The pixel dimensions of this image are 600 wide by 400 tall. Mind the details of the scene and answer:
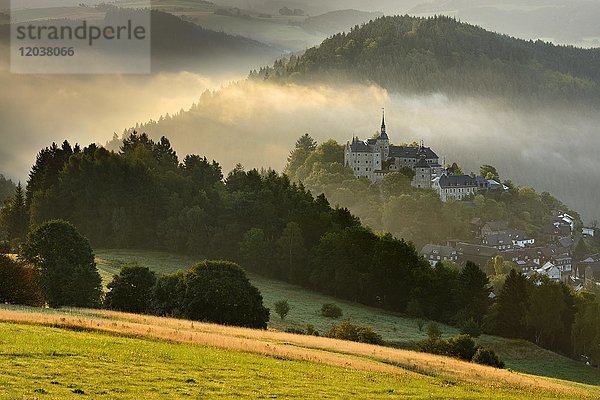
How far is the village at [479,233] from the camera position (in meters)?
168

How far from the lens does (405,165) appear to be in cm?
18588

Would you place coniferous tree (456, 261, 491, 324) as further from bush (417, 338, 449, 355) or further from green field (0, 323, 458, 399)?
green field (0, 323, 458, 399)

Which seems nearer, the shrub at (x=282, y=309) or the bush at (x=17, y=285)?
the bush at (x=17, y=285)

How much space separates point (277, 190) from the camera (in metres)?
111

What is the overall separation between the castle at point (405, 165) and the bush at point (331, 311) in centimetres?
10527

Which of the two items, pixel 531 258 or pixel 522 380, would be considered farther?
pixel 531 258

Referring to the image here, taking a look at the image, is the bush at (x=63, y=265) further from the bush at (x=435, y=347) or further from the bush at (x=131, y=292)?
the bush at (x=435, y=347)

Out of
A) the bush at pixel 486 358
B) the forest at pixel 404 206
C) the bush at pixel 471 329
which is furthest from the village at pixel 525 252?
the bush at pixel 486 358

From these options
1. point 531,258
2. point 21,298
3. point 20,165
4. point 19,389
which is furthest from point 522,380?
point 531,258

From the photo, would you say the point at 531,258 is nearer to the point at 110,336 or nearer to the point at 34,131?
the point at 34,131

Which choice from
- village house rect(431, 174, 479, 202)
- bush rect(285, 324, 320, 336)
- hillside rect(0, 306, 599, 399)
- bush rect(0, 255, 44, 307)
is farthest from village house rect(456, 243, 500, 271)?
hillside rect(0, 306, 599, 399)

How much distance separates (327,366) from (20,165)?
390 ft

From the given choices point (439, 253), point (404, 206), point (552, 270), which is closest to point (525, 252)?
point (552, 270)

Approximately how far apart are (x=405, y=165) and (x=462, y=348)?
13191 cm
